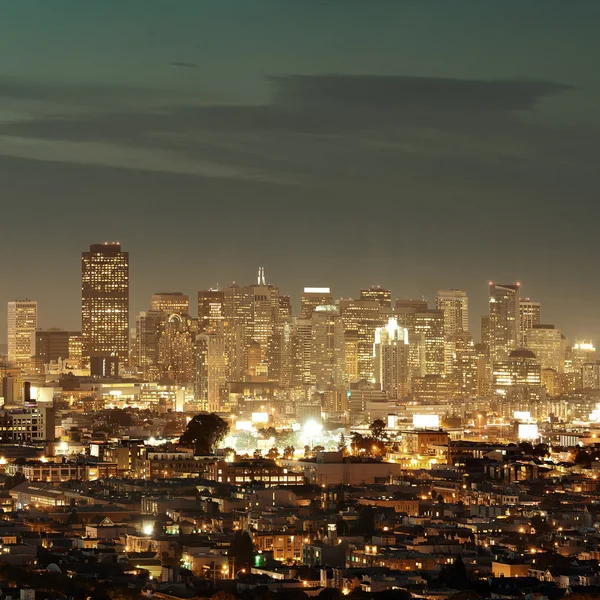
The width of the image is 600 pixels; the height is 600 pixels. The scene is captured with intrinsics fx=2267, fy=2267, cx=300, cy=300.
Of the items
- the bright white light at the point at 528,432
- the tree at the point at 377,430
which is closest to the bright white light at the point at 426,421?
the bright white light at the point at 528,432

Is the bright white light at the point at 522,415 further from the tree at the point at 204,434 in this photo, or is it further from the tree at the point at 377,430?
the tree at the point at 204,434

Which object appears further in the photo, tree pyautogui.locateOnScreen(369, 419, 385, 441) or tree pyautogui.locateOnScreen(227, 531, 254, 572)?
tree pyautogui.locateOnScreen(369, 419, 385, 441)

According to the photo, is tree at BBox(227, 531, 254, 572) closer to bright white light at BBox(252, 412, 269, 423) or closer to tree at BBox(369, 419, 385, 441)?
tree at BBox(369, 419, 385, 441)

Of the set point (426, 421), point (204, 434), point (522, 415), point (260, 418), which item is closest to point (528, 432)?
point (426, 421)

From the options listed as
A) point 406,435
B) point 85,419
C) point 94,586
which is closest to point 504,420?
point 85,419

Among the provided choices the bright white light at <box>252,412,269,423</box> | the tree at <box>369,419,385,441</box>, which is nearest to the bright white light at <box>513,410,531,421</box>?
the bright white light at <box>252,412,269,423</box>

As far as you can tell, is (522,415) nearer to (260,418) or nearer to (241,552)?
(260,418)
